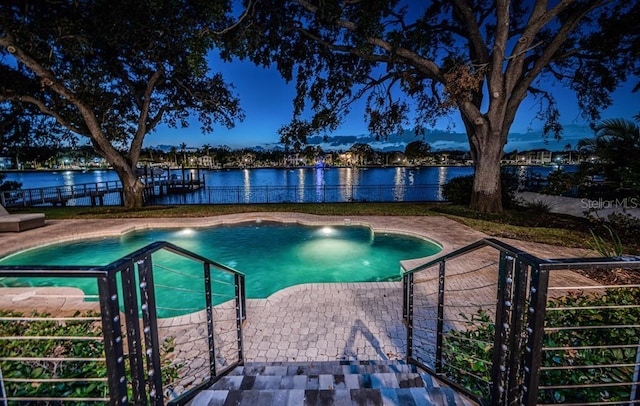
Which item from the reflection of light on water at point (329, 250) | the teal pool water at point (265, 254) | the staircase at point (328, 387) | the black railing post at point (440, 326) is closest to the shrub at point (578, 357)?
the black railing post at point (440, 326)

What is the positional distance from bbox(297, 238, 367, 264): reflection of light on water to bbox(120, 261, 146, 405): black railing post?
25.4ft

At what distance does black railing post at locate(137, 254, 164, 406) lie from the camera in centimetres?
162

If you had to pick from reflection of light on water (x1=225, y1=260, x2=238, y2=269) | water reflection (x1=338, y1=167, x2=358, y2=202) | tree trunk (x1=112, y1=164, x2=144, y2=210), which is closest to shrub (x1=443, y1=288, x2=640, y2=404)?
reflection of light on water (x1=225, y1=260, x2=238, y2=269)

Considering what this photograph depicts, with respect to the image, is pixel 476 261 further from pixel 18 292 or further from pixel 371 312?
pixel 18 292

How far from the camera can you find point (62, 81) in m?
11.6

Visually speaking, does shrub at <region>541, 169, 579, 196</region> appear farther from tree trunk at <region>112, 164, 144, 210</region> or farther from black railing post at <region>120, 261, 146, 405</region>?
tree trunk at <region>112, 164, 144, 210</region>

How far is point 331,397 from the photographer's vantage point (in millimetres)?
2168

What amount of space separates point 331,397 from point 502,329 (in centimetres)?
125

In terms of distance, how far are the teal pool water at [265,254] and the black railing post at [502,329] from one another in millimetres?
6194

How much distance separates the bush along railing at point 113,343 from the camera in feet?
4.51

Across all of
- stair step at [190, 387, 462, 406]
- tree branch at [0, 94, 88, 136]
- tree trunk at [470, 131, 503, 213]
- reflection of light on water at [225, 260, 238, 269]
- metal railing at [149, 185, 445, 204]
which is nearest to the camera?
stair step at [190, 387, 462, 406]

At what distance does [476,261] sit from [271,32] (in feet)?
33.5

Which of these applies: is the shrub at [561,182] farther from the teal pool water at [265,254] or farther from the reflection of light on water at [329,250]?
the reflection of light on water at [329,250]

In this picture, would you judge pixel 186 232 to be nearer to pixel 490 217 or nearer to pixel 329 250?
pixel 329 250
